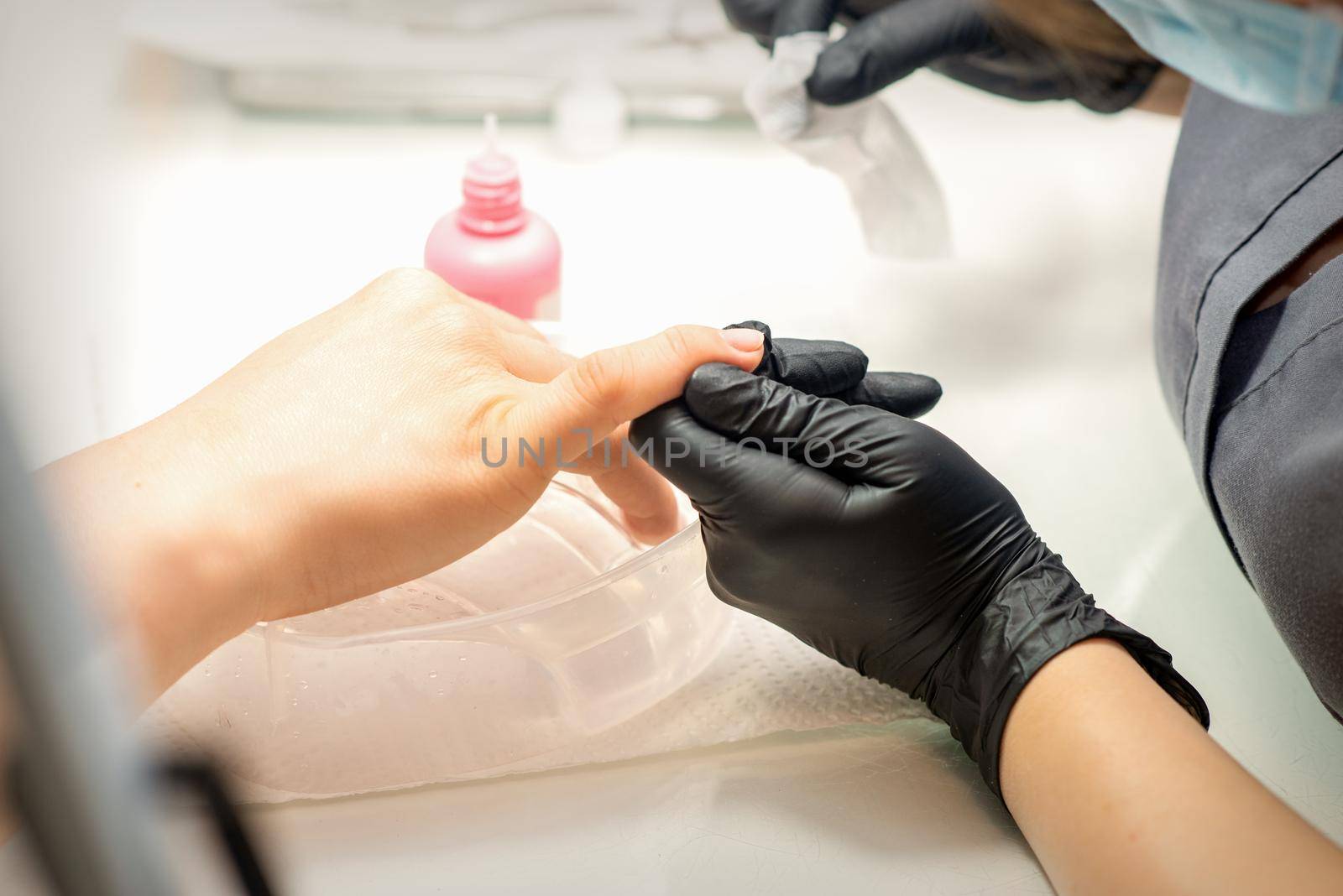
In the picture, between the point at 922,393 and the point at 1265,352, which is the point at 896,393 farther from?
the point at 1265,352

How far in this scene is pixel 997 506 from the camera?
67 centimetres

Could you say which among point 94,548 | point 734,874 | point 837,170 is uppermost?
point 837,170

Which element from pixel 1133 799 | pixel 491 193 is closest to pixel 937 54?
pixel 491 193

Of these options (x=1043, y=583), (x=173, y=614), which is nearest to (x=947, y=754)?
(x=1043, y=583)

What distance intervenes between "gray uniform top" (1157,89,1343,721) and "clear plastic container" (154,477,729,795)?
372 mm

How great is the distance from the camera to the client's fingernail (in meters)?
0.67

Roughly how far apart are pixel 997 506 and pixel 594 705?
0.31 m

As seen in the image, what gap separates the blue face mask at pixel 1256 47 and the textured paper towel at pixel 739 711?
446 millimetres

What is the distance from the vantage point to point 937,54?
1115 millimetres

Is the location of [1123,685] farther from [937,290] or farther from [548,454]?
[937,290]

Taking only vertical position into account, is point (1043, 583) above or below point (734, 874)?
above

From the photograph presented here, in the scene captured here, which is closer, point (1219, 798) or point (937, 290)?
point (1219, 798)

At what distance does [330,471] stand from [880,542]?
343 mm

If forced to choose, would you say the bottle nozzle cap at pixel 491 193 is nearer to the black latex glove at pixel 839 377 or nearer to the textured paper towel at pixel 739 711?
the black latex glove at pixel 839 377
